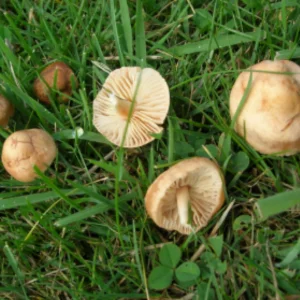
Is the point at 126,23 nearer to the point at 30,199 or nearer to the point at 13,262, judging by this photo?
the point at 30,199

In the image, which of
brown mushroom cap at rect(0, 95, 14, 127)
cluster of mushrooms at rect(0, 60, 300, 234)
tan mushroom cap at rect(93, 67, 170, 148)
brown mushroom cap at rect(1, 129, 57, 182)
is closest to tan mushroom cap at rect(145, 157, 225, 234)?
cluster of mushrooms at rect(0, 60, 300, 234)

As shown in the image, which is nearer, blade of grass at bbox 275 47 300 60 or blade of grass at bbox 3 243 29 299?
blade of grass at bbox 3 243 29 299

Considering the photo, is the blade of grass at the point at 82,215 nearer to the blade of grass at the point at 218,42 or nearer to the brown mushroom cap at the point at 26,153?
the brown mushroom cap at the point at 26,153

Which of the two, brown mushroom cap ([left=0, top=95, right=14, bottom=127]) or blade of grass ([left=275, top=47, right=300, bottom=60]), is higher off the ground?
blade of grass ([left=275, top=47, right=300, bottom=60])

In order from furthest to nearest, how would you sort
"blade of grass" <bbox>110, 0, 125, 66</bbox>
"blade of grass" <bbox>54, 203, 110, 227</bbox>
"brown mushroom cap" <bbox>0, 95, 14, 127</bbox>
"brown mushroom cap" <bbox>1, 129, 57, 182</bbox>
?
"blade of grass" <bbox>110, 0, 125, 66</bbox>
"brown mushroom cap" <bbox>0, 95, 14, 127</bbox>
"brown mushroom cap" <bbox>1, 129, 57, 182</bbox>
"blade of grass" <bbox>54, 203, 110, 227</bbox>

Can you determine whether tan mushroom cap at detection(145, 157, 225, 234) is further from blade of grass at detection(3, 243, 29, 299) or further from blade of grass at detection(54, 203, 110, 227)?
blade of grass at detection(3, 243, 29, 299)

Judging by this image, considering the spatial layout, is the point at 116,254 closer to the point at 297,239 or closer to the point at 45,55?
the point at 297,239

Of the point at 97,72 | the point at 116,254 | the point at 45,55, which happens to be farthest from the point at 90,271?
the point at 45,55
